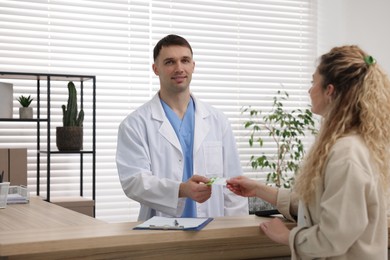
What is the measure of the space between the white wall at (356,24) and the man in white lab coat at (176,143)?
2744mm

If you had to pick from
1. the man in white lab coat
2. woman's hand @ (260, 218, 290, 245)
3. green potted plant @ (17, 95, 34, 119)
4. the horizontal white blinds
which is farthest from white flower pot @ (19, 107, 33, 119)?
woman's hand @ (260, 218, 290, 245)

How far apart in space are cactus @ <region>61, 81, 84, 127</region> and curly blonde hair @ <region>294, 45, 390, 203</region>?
2623 millimetres

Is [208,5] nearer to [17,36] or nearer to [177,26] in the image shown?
[177,26]

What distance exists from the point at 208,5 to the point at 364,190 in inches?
148

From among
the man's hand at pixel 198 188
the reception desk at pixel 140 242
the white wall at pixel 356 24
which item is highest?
the white wall at pixel 356 24

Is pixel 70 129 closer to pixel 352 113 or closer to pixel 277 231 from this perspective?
pixel 277 231

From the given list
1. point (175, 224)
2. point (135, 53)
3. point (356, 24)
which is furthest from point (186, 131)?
point (356, 24)

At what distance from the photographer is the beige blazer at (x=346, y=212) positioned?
151 centimetres

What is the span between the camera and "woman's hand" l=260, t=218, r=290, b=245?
1.74m

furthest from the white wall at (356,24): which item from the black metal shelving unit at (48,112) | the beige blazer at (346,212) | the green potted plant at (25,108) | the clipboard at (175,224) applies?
the beige blazer at (346,212)

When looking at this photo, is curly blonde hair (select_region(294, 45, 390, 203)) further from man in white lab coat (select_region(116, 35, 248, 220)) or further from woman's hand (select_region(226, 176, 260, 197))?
man in white lab coat (select_region(116, 35, 248, 220))

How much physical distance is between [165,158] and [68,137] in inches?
56.1

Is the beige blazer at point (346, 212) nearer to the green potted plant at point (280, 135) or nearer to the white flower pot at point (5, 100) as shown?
the white flower pot at point (5, 100)

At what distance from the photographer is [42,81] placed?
4.48 meters
